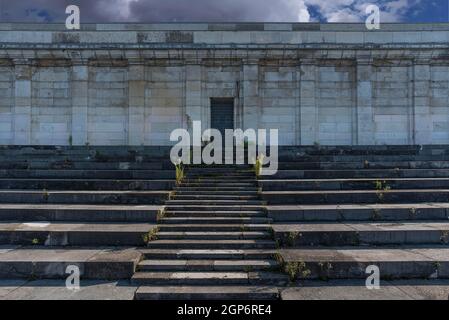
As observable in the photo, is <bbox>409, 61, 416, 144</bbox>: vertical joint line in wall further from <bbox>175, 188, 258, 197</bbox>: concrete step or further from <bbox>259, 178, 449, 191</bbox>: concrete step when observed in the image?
<bbox>175, 188, 258, 197</bbox>: concrete step

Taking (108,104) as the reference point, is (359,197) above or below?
below

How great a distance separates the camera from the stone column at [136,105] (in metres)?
17.7

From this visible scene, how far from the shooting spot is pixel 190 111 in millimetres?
17719

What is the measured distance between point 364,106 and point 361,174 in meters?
7.90

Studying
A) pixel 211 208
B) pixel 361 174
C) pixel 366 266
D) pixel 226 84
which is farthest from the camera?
pixel 226 84

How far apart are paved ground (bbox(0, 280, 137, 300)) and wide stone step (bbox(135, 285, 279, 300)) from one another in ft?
0.98

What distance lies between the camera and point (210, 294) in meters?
5.61

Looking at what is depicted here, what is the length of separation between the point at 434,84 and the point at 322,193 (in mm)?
13393

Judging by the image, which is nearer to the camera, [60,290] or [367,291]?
[367,291]

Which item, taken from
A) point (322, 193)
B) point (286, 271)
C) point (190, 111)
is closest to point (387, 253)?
point (286, 271)

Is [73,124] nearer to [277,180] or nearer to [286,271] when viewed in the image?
[277,180]

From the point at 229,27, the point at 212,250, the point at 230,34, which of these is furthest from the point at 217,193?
the point at 229,27

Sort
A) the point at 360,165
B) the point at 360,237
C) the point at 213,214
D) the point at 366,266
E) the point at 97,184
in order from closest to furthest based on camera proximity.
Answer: the point at 366,266 → the point at 360,237 → the point at 213,214 → the point at 97,184 → the point at 360,165

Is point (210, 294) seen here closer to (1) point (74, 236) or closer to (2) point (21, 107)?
(1) point (74, 236)
